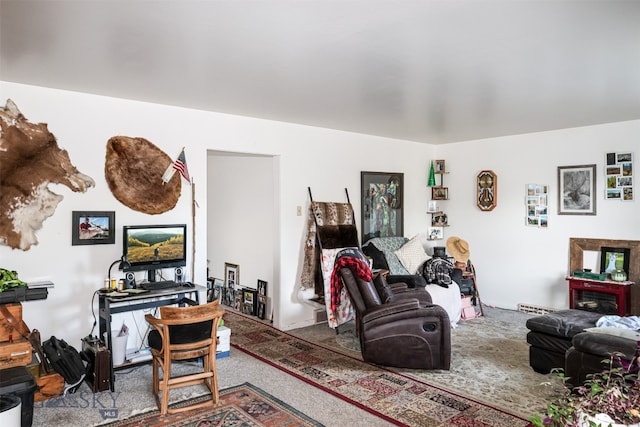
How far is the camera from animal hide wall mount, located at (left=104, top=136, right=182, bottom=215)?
431 centimetres

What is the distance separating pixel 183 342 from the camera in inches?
133

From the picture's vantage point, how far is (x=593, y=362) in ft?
10.7

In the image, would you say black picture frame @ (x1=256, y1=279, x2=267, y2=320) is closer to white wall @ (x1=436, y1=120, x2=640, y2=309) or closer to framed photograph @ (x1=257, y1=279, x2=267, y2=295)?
framed photograph @ (x1=257, y1=279, x2=267, y2=295)

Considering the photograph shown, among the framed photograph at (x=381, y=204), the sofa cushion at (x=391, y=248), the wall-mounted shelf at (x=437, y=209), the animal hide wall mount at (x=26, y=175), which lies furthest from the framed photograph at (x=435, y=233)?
the animal hide wall mount at (x=26, y=175)

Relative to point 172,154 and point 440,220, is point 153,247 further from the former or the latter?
point 440,220

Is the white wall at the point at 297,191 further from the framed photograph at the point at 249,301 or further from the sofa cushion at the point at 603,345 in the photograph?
the sofa cushion at the point at 603,345

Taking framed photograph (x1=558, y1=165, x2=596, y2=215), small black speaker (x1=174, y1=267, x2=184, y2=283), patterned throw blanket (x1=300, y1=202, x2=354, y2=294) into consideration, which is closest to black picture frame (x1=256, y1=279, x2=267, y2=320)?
patterned throw blanket (x1=300, y1=202, x2=354, y2=294)

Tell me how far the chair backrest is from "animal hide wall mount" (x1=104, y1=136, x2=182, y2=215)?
153cm

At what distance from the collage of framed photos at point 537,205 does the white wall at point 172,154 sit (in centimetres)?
192

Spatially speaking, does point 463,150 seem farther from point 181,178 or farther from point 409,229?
point 181,178

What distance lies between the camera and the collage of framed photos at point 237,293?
6.06 m

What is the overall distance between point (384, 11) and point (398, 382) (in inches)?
114

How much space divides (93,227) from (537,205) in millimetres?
5596

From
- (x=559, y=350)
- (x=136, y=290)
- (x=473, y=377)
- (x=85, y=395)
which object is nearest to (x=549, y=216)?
(x=559, y=350)
